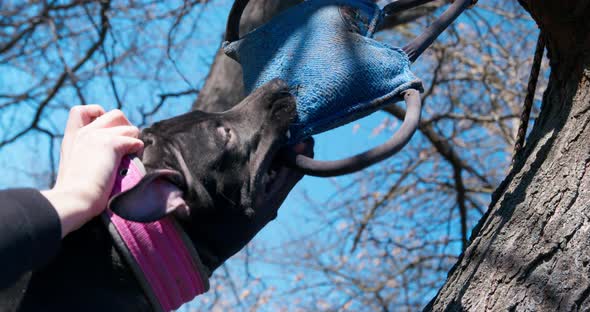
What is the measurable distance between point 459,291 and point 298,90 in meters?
0.62

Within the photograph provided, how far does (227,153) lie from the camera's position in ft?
5.80

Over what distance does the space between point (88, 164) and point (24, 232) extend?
0.26 metres

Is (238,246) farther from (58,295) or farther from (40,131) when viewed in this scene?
(40,131)

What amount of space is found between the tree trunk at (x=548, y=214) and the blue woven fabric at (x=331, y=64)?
35cm

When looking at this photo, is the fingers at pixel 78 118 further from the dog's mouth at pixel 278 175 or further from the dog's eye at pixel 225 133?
the dog's mouth at pixel 278 175

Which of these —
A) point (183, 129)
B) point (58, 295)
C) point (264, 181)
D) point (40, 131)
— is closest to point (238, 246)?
point (264, 181)

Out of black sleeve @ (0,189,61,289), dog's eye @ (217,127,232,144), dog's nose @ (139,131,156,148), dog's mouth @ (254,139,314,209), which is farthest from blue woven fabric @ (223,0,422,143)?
black sleeve @ (0,189,61,289)

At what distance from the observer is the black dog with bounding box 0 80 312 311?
1545mm

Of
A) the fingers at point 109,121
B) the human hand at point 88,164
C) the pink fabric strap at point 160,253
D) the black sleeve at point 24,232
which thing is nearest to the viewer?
the black sleeve at point 24,232

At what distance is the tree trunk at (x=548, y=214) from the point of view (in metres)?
1.59

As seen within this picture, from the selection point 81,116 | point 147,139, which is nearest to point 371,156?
point 147,139

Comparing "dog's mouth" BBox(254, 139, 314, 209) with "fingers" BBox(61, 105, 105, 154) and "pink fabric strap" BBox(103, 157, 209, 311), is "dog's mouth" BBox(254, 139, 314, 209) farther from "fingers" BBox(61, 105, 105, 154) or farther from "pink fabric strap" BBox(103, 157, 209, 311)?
"fingers" BBox(61, 105, 105, 154)

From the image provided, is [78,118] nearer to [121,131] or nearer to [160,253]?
[121,131]

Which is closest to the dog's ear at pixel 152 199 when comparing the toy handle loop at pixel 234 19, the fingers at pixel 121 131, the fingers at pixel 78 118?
the fingers at pixel 121 131
